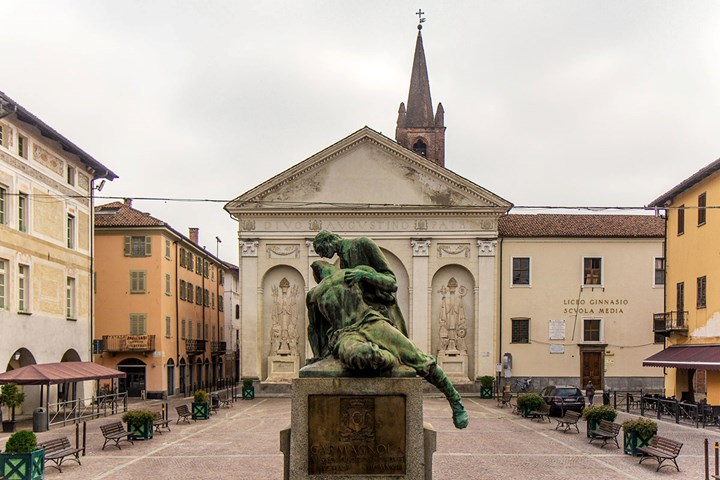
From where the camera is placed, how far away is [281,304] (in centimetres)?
4572

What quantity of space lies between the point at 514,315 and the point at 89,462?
1269 inches

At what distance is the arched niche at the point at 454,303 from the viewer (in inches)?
1794

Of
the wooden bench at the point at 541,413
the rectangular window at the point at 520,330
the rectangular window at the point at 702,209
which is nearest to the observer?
the wooden bench at the point at 541,413

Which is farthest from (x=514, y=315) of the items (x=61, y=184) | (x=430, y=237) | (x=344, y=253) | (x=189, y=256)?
(x=344, y=253)

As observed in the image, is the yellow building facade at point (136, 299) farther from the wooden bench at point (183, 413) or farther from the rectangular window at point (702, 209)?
the rectangular window at point (702, 209)

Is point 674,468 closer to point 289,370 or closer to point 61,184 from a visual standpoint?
point 61,184

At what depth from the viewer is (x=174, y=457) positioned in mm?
19422

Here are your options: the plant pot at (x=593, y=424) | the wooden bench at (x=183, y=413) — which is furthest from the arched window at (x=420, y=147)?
the plant pot at (x=593, y=424)

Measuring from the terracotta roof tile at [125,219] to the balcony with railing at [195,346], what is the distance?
9563 millimetres

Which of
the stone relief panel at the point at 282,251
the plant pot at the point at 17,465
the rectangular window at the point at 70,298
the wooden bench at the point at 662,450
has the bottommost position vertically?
the wooden bench at the point at 662,450

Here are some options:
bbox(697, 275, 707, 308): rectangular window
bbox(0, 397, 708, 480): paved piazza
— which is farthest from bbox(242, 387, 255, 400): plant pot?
bbox(697, 275, 707, 308): rectangular window

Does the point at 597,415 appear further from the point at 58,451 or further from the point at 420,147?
the point at 420,147

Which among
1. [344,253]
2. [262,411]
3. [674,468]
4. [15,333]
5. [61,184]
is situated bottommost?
[262,411]

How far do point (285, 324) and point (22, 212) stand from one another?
746 inches
